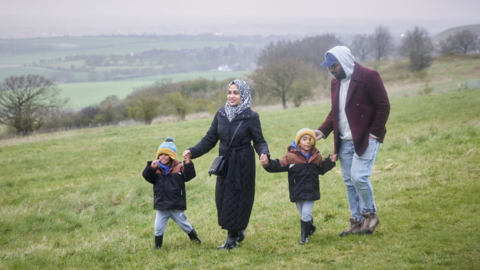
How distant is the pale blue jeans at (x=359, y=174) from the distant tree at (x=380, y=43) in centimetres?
9032

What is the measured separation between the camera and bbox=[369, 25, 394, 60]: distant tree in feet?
297

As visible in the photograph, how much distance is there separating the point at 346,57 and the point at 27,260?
5.91 metres

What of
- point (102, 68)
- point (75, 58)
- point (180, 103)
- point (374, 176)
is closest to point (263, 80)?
point (180, 103)

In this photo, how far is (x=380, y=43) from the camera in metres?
96.9

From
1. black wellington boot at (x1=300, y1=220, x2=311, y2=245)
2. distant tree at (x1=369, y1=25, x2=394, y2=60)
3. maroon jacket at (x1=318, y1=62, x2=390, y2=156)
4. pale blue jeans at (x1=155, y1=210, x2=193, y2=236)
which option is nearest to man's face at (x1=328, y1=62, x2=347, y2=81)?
maroon jacket at (x1=318, y1=62, x2=390, y2=156)

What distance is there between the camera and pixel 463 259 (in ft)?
15.1

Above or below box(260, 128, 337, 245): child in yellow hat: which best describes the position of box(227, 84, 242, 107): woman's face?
above

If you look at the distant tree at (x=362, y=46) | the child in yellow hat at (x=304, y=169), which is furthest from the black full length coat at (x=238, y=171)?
the distant tree at (x=362, y=46)

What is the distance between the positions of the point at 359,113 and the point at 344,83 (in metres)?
0.52

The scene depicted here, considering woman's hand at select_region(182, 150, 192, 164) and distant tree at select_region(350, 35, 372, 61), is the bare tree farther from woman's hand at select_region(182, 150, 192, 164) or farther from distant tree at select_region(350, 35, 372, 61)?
distant tree at select_region(350, 35, 372, 61)

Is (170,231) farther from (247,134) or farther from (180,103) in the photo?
(180,103)

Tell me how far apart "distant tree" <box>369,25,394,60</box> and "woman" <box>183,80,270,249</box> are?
297 ft

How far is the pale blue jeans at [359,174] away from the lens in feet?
18.3

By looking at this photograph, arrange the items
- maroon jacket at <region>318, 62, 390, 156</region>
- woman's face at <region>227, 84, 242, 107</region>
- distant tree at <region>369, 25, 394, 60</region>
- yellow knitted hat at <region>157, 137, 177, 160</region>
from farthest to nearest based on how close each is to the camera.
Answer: distant tree at <region>369, 25, 394, 60</region> → yellow knitted hat at <region>157, 137, 177, 160</region> → woman's face at <region>227, 84, 242, 107</region> → maroon jacket at <region>318, 62, 390, 156</region>
